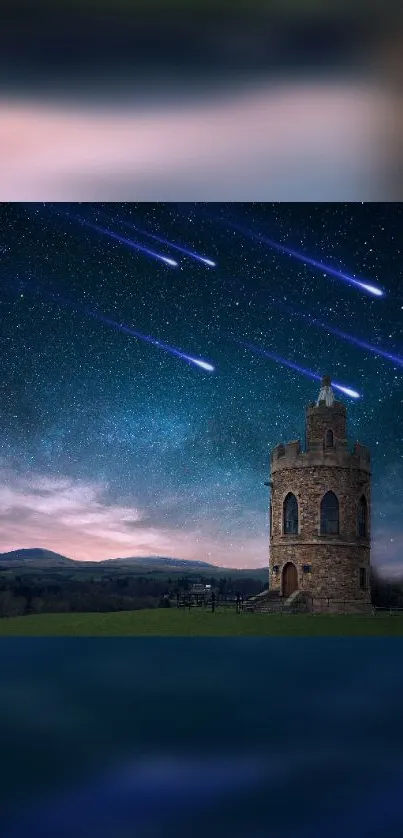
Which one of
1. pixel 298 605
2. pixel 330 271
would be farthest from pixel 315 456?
pixel 330 271

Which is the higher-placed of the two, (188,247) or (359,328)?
(188,247)

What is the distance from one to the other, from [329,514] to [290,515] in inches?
24.2

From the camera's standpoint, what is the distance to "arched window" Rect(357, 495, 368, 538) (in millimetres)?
13852

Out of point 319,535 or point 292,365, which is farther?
point 319,535

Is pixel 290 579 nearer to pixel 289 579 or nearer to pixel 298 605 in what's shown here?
pixel 289 579

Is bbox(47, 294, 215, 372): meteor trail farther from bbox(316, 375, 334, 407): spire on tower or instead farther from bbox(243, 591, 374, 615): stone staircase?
bbox(243, 591, 374, 615): stone staircase

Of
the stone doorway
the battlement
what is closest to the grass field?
the stone doorway

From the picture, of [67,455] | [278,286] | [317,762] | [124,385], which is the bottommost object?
[317,762]

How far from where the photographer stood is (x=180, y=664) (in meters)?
7.98

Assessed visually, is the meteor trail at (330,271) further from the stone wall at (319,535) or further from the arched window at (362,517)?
the arched window at (362,517)

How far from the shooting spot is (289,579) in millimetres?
13719
